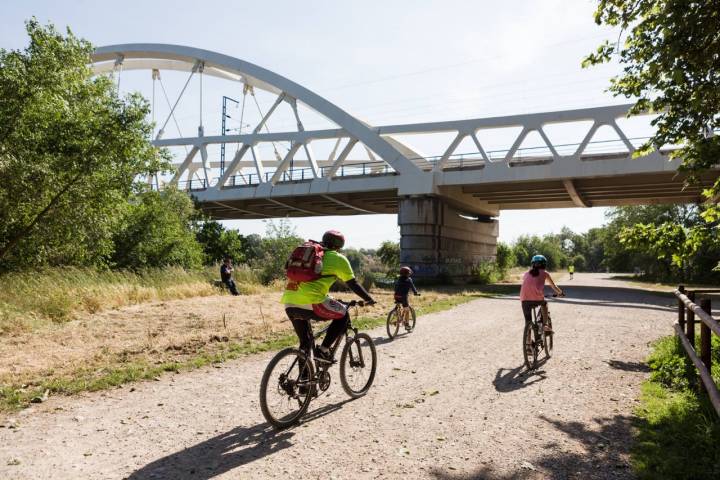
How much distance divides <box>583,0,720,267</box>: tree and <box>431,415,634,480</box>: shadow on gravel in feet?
10.5

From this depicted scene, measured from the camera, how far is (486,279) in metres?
34.6

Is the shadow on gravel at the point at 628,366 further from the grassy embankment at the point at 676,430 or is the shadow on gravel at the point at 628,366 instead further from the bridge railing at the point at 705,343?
the bridge railing at the point at 705,343

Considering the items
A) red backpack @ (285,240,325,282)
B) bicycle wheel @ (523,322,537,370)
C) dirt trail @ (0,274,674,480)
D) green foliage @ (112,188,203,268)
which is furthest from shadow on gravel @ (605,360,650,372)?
green foliage @ (112,188,203,268)

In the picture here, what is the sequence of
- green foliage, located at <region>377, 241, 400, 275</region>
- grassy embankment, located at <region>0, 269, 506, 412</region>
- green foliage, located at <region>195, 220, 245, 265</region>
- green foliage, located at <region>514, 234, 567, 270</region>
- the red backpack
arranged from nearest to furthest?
the red backpack < grassy embankment, located at <region>0, 269, 506, 412</region> < green foliage, located at <region>195, 220, 245, 265</region> < green foliage, located at <region>377, 241, 400, 275</region> < green foliage, located at <region>514, 234, 567, 270</region>

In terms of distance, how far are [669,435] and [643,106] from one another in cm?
494

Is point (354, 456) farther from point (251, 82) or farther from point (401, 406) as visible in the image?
point (251, 82)

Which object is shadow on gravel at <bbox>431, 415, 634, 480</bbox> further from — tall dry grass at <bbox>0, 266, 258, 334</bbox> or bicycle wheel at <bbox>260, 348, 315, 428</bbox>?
tall dry grass at <bbox>0, 266, 258, 334</bbox>

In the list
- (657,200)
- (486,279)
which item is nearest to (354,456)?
(486,279)

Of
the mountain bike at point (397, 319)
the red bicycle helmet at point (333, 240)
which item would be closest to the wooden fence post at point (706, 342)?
the red bicycle helmet at point (333, 240)

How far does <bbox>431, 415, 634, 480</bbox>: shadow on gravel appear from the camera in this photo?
3879 mm

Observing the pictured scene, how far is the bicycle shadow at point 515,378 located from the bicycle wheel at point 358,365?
168cm

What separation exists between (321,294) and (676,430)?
361 centimetres

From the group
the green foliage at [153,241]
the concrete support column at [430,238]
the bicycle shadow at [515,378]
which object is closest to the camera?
the bicycle shadow at [515,378]

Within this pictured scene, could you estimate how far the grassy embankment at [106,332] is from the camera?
676 cm
